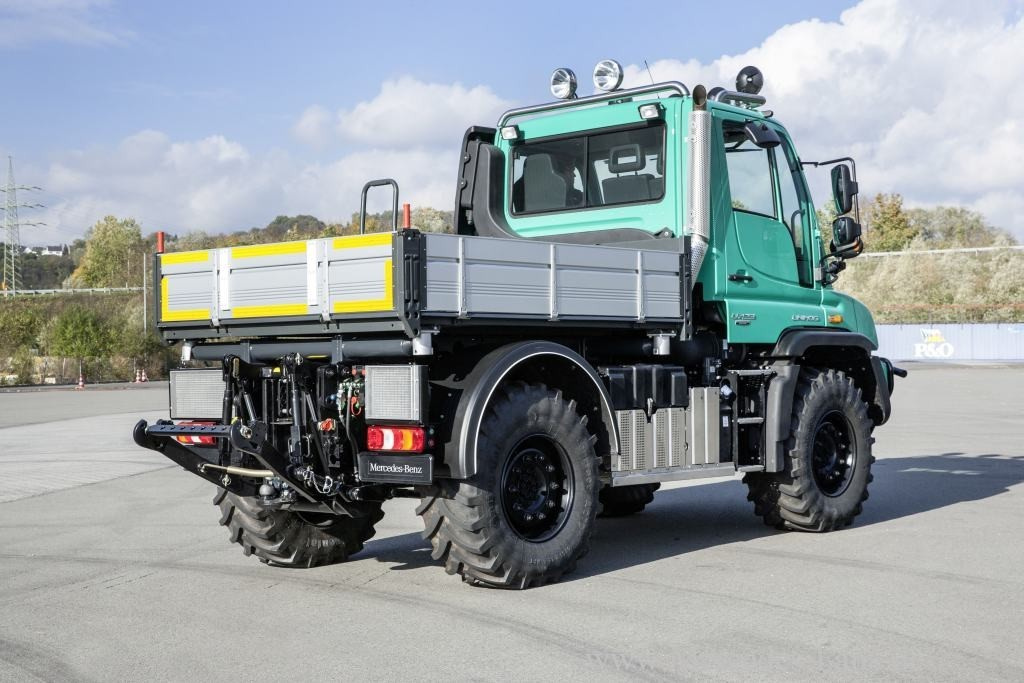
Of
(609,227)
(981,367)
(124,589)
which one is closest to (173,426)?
(124,589)

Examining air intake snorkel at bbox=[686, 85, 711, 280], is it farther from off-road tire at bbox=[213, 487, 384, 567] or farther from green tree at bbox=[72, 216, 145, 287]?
green tree at bbox=[72, 216, 145, 287]

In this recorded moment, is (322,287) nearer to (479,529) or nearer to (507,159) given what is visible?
(479,529)

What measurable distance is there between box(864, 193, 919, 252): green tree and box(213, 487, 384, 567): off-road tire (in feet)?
299

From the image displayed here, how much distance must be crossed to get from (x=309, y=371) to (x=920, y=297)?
77.1 metres

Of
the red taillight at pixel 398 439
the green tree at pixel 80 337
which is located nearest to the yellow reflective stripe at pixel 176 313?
the red taillight at pixel 398 439

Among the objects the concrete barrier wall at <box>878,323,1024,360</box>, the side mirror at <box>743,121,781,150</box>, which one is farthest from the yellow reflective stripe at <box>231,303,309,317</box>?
the concrete barrier wall at <box>878,323,1024,360</box>

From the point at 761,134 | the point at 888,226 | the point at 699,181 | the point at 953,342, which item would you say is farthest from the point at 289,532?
the point at 888,226

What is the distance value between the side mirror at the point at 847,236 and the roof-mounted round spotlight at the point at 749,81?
1294mm

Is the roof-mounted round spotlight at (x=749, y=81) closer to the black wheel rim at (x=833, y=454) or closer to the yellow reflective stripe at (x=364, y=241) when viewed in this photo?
the black wheel rim at (x=833, y=454)

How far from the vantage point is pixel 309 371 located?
23.4 ft

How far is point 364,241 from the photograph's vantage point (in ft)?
22.5

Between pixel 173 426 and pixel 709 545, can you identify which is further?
pixel 709 545

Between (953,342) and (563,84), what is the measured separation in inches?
2233

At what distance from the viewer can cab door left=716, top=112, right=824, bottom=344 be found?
9.43 meters
